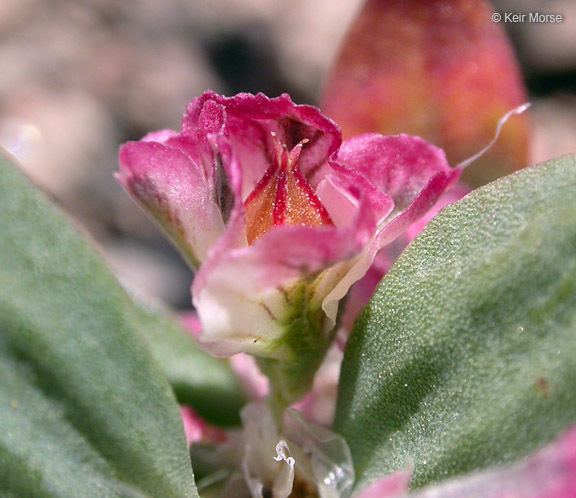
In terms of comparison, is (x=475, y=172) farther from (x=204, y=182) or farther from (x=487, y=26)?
(x=204, y=182)

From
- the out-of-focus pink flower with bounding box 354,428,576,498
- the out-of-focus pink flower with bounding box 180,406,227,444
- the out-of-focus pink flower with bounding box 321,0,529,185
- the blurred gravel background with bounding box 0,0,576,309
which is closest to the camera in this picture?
the out-of-focus pink flower with bounding box 354,428,576,498

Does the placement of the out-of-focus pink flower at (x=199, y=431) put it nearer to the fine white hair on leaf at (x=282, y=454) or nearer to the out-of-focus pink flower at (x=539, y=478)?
the fine white hair on leaf at (x=282, y=454)

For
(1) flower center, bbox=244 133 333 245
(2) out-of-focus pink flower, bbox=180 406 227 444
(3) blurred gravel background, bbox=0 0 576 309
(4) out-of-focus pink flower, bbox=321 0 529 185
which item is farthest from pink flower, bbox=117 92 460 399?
(3) blurred gravel background, bbox=0 0 576 309

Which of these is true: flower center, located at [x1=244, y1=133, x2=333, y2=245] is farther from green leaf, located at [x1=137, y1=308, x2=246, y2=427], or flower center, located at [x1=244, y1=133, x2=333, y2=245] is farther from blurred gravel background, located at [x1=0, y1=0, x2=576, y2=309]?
blurred gravel background, located at [x1=0, y1=0, x2=576, y2=309]

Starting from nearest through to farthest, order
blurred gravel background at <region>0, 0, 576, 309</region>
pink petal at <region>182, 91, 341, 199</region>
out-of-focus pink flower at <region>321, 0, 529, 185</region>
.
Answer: pink petal at <region>182, 91, 341, 199</region> < out-of-focus pink flower at <region>321, 0, 529, 185</region> < blurred gravel background at <region>0, 0, 576, 309</region>

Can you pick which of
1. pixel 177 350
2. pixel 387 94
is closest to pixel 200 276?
pixel 177 350

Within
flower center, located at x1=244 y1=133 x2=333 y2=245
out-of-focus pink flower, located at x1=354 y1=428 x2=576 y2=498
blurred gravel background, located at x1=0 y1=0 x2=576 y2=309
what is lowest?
blurred gravel background, located at x1=0 y1=0 x2=576 y2=309
